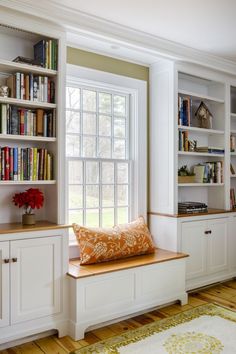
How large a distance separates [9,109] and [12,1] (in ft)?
2.56

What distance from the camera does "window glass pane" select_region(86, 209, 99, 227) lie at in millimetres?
3551

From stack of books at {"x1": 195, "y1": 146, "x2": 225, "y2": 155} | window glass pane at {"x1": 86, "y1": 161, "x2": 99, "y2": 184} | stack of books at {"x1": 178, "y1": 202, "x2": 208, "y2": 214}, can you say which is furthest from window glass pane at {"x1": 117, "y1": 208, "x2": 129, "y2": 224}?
stack of books at {"x1": 195, "y1": 146, "x2": 225, "y2": 155}

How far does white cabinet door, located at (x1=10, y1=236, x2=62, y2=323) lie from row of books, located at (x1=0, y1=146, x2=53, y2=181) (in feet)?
1.67

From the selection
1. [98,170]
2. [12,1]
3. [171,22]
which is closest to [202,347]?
[98,170]

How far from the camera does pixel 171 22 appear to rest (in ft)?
9.95

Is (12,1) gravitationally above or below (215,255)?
above

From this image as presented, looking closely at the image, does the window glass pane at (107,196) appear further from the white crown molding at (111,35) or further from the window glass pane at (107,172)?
the white crown molding at (111,35)

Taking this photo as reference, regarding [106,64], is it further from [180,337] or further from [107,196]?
[180,337]

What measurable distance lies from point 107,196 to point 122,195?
0.22m

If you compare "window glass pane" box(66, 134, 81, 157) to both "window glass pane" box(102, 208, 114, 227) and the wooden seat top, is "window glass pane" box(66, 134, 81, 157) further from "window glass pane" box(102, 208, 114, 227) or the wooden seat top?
the wooden seat top

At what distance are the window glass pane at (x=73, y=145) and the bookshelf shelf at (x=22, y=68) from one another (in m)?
0.76

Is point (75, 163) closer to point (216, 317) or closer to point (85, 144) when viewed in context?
point (85, 144)

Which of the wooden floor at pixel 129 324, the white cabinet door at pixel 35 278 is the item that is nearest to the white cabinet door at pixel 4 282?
the white cabinet door at pixel 35 278

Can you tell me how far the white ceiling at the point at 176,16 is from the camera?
8.86 feet
